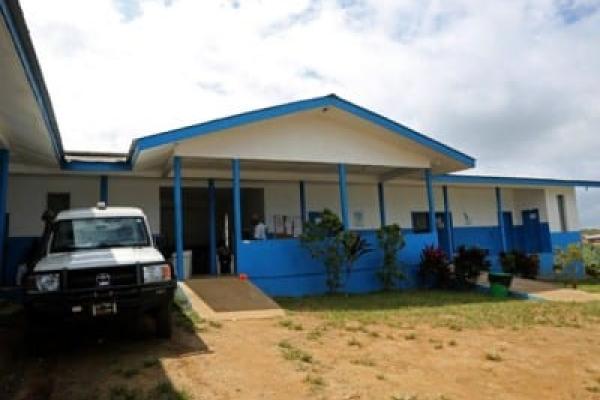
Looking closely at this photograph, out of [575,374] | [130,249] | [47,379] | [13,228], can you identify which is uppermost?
[13,228]

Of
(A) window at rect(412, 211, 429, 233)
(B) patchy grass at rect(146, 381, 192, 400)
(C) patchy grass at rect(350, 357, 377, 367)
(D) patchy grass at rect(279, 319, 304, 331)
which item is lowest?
(C) patchy grass at rect(350, 357, 377, 367)

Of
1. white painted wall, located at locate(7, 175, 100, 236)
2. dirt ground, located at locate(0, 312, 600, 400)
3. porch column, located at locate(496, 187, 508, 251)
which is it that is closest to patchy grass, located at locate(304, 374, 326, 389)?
dirt ground, located at locate(0, 312, 600, 400)

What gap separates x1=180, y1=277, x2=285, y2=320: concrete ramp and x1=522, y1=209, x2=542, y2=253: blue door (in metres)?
15.0

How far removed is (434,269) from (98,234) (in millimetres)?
9579

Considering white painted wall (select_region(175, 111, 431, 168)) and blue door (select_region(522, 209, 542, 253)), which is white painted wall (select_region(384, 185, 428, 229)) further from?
blue door (select_region(522, 209, 542, 253))

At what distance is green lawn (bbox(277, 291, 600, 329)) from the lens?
27.1 ft

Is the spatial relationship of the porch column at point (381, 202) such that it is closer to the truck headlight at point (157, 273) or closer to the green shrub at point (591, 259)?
the green shrub at point (591, 259)

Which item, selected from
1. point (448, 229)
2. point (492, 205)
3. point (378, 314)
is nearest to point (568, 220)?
point (492, 205)

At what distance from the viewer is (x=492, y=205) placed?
65.5 feet

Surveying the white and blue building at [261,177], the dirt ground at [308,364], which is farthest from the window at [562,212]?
the dirt ground at [308,364]

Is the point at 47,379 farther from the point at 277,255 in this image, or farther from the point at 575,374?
the point at 277,255

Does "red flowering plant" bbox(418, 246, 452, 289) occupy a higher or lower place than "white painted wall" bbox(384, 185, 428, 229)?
lower

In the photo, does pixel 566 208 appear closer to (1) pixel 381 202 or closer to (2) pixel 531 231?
(2) pixel 531 231

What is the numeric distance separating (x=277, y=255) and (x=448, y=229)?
8835mm
